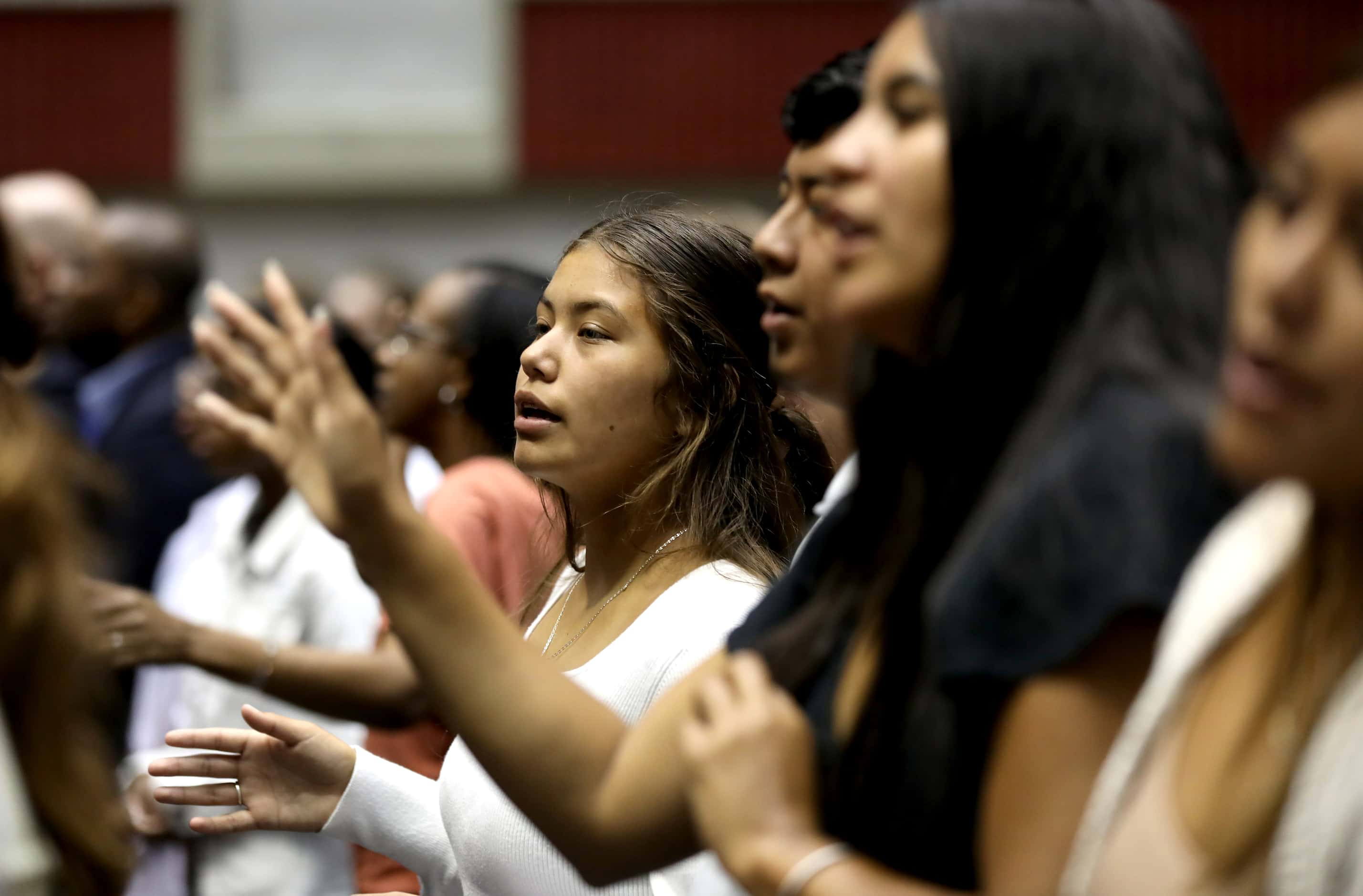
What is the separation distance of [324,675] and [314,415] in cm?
198

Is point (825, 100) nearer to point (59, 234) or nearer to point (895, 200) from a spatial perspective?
point (895, 200)

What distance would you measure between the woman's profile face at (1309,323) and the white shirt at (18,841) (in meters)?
1.08

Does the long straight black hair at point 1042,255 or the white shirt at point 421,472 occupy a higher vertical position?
the long straight black hair at point 1042,255

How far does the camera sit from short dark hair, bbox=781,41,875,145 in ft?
5.41

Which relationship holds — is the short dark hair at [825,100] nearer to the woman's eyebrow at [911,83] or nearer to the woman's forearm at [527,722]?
the woman's eyebrow at [911,83]

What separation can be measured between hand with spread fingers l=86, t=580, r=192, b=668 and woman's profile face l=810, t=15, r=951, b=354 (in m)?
2.11

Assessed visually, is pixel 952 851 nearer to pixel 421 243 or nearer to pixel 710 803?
pixel 710 803

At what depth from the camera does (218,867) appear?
3.29 metres

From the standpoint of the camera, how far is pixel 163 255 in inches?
198

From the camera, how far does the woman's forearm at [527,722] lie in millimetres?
1307

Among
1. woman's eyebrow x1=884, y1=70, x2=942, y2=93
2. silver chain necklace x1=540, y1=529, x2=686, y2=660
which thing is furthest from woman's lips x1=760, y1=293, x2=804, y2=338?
silver chain necklace x1=540, y1=529, x2=686, y2=660

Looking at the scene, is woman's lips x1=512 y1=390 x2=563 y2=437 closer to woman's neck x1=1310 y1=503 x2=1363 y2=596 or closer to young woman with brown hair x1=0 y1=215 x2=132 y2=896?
young woman with brown hair x1=0 y1=215 x2=132 y2=896

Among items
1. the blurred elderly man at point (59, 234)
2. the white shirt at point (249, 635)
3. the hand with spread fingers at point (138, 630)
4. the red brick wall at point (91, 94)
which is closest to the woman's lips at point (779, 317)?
the white shirt at point (249, 635)

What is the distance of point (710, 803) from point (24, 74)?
9.22 metres
